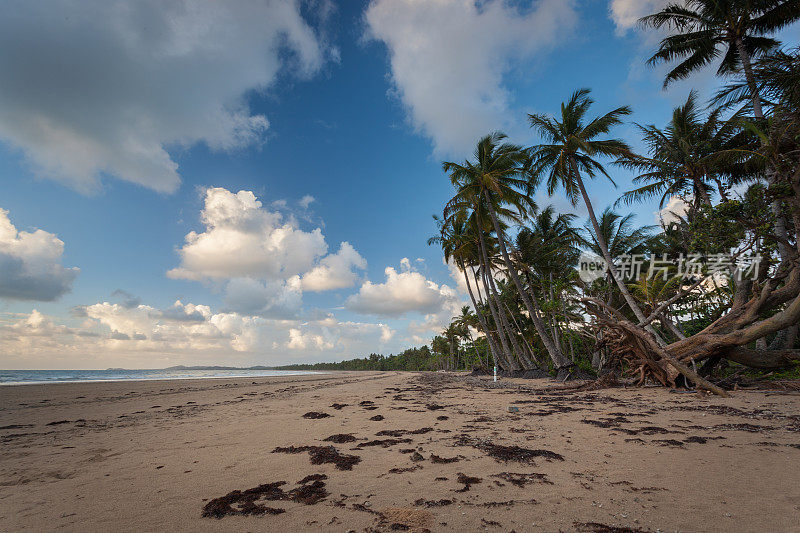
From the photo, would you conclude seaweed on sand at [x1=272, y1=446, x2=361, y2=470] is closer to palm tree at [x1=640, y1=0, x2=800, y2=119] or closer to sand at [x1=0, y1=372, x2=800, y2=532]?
sand at [x1=0, y1=372, x2=800, y2=532]

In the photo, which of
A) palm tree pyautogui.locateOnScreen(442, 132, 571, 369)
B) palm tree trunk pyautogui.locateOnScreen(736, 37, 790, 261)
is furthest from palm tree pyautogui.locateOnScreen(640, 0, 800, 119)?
palm tree pyautogui.locateOnScreen(442, 132, 571, 369)

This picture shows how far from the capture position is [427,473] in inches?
131

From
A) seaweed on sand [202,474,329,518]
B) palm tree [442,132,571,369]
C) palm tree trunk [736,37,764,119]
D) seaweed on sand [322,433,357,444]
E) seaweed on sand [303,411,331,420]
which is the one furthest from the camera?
palm tree [442,132,571,369]

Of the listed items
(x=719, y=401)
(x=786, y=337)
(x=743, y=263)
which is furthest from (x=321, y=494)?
(x=786, y=337)

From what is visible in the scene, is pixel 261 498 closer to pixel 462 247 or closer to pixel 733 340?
pixel 733 340

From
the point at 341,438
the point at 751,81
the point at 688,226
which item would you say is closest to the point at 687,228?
the point at 688,226

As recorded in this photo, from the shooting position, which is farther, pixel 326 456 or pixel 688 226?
pixel 688 226

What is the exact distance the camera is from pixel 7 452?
4.96 meters

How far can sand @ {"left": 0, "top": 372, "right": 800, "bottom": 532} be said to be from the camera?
2.43 metres

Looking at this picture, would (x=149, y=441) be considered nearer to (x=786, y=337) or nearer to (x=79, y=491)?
(x=79, y=491)

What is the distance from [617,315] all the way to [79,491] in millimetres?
13540

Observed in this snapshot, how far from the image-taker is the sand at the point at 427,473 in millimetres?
2426

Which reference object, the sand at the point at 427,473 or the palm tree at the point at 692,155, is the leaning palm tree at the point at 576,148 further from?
the sand at the point at 427,473

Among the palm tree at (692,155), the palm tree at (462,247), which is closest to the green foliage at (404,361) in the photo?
the palm tree at (462,247)
